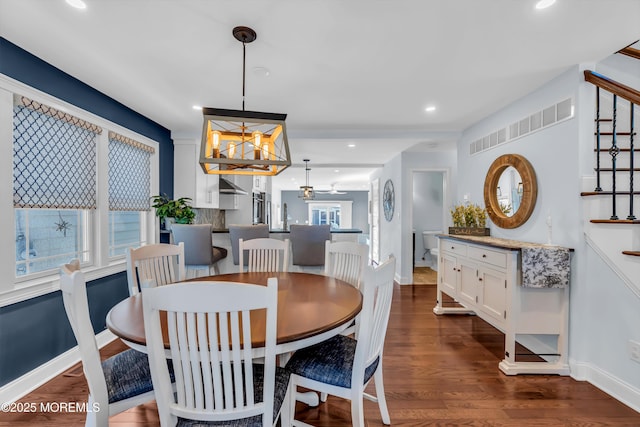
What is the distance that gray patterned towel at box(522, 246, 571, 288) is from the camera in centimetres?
222

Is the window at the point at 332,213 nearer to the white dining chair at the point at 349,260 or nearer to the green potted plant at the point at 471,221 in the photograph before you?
the green potted plant at the point at 471,221

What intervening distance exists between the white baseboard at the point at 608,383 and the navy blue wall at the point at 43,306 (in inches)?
159

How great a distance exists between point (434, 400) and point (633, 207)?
2012 millimetres

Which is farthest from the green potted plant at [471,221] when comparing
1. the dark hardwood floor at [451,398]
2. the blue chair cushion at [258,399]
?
the blue chair cushion at [258,399]

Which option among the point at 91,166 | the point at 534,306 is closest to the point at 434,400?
the point at 534,306

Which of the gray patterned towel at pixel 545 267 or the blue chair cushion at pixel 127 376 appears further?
the gray patterned towel at pixel 545 267

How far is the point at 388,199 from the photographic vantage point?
5.84 metres

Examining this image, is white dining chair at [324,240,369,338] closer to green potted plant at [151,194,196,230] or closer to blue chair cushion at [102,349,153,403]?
blue chair cushion at [102,349,153,403]

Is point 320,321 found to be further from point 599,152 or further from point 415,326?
point 599,152

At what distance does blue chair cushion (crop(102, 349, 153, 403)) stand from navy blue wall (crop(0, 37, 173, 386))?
1.12m

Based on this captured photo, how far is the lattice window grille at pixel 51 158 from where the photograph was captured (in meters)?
2.07

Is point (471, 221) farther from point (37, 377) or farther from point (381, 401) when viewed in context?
point (37, 377)

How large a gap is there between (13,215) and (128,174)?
1378mm

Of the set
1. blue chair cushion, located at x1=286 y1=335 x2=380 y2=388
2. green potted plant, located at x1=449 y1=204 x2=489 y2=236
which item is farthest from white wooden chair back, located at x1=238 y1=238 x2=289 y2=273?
green potted plant, located at x1=449 y1=204 x2=489 y2=236
